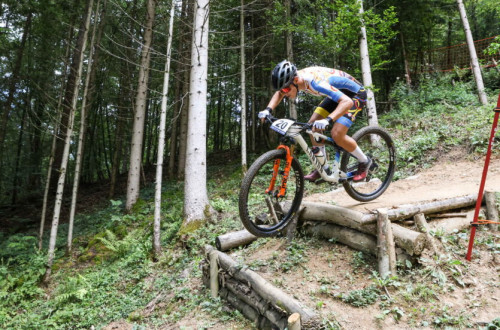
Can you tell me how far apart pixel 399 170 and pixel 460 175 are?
1656 millimetres

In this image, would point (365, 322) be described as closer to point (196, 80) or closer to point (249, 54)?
point (196, 80)

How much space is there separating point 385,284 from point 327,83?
8.60ft

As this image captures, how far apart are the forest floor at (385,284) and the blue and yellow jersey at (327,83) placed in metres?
1.87

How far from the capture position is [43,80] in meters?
16.1

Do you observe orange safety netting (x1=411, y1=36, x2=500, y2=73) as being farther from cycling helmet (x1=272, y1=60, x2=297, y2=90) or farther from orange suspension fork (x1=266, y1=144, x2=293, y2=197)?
orange suspension fork (x1=266, y1=144, x2=293, y2=197)

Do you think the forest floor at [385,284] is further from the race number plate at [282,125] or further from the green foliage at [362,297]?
the race number plate at [282,125]

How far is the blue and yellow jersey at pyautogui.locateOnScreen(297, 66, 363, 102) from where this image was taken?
397 centimetres

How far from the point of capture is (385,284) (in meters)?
3.55

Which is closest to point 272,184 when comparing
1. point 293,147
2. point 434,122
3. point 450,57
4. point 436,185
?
point 293,147

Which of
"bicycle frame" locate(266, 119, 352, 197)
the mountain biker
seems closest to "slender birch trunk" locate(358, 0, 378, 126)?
→ the mountain biker

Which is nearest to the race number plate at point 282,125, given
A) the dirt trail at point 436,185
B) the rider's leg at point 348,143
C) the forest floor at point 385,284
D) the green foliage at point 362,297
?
the rider's leg at point 348,143

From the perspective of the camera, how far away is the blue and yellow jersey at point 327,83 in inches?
156

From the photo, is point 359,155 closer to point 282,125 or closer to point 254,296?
point 282,125

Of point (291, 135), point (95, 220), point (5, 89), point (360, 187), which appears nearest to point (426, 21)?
point (360, 187)
